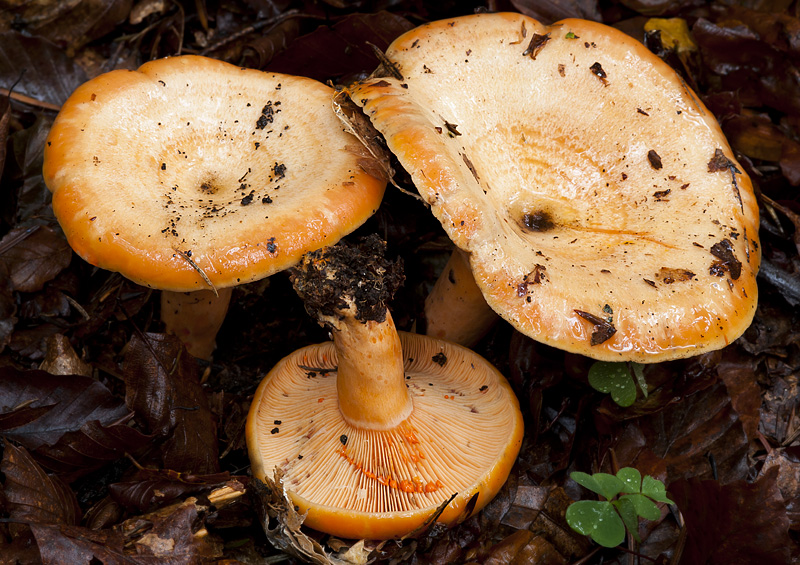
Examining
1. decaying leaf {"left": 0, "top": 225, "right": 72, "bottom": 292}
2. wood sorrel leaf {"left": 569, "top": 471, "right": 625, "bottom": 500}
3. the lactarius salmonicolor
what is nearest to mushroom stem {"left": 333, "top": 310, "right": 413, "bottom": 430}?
the lactarius salmonicolor

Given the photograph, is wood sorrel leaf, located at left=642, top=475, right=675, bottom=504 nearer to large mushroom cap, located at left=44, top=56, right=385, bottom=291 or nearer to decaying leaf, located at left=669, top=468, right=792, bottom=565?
decaying leaf, located at left=669, top=468, right=792, bottom=565

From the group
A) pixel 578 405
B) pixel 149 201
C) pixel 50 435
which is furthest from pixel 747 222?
pixel 50 435

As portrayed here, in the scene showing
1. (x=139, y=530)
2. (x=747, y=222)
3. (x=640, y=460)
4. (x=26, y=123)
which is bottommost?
(x=640, y=460)

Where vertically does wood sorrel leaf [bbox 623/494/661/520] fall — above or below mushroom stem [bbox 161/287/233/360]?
below

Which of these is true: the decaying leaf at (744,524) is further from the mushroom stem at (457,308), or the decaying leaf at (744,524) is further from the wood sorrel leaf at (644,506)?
the mushroom stem at (457,308)

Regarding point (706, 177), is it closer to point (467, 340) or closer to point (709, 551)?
point (467, 340)

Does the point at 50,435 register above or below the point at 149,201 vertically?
below

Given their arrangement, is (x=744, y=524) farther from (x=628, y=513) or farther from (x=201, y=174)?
(x=201, y=174)

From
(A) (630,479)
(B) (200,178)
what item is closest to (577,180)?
(A) (630,479)
